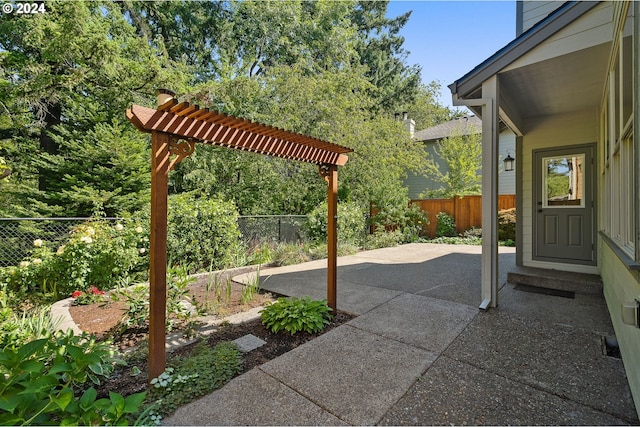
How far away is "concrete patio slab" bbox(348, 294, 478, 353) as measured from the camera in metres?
2.75

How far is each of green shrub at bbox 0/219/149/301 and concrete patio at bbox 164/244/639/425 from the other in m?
3.17

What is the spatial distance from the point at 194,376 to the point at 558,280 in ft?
15.9

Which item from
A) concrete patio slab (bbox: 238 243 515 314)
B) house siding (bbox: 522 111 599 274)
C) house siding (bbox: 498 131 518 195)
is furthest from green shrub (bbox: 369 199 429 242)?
house siding (bbox: 522 111 599 274)

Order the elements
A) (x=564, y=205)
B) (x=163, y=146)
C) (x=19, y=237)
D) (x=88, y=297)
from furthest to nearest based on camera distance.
A: (x=19, y=237) < (x=564, y=205) < (x=88, y=297) < (x=163, y=146)

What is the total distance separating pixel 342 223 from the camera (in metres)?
8.42

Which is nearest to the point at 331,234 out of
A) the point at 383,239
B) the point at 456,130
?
the point at 383,239

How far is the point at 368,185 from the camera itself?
9.98 metres

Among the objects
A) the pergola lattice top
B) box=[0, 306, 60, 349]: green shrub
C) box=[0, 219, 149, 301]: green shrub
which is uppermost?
the pergola lattice top

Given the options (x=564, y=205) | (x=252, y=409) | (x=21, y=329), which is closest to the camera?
(x=252, y=409)

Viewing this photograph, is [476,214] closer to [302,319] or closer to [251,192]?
[251,192]

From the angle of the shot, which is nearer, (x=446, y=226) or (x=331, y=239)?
(x=331, y=239)

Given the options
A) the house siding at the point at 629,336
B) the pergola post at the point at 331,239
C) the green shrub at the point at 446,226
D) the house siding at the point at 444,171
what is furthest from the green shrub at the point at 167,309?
the house siding at the point at 444,171

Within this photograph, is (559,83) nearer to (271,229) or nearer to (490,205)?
(490,205)

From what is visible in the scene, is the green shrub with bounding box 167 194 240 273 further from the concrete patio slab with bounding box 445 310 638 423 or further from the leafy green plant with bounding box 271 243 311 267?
the concrete patio slab with bounding box 445 310 638 423
